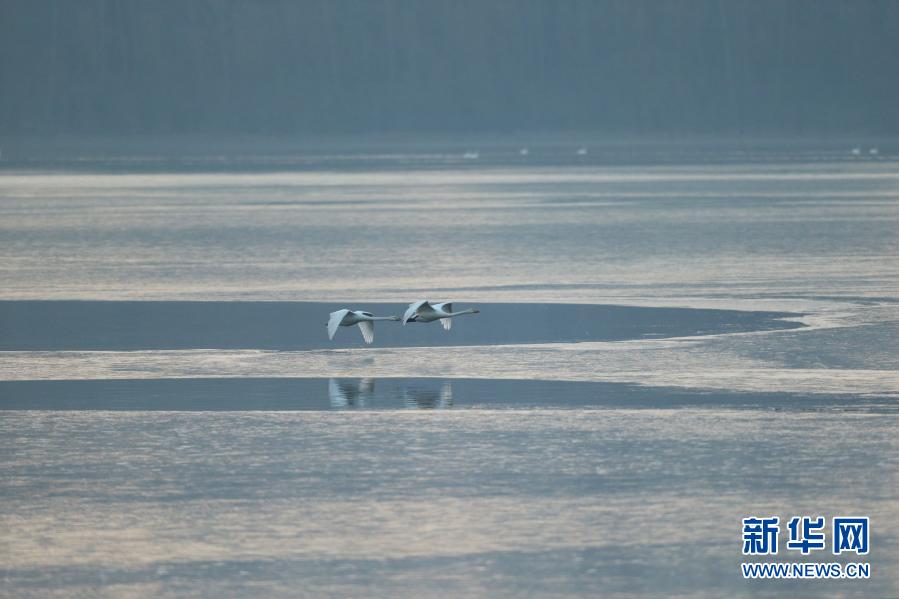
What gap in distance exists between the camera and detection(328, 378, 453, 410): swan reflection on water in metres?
14.0

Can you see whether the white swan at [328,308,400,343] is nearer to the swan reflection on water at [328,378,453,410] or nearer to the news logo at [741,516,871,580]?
the swan reflection on water at [328,378,453,410]

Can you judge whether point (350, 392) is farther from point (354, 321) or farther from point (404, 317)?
point (404, 317)

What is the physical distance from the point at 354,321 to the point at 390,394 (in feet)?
10.5

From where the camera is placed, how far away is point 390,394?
14.6 metres

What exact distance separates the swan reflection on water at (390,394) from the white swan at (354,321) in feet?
6.88

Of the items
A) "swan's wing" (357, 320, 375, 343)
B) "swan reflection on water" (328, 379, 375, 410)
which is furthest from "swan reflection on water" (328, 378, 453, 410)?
"swan's wing" (357, 320, 375, 343)

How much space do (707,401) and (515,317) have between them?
6.42 m

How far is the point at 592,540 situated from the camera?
31.8ft

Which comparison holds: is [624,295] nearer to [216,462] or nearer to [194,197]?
[216,462]

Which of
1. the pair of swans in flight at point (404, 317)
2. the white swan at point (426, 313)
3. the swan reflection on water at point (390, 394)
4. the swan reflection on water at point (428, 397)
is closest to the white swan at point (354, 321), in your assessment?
the pair of swans in flight at point (404, 317)

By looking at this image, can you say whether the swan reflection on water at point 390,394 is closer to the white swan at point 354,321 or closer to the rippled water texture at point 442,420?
the rippled water texture at point 442,420

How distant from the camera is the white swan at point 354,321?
17.5 m

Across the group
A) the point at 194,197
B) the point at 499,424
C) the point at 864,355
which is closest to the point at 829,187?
the point at 194,197

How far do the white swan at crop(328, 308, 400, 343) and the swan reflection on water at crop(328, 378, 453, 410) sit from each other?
2096 millimetres
